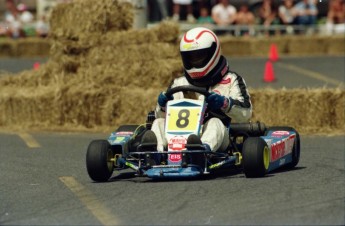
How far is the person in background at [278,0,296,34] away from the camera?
87.1 feet

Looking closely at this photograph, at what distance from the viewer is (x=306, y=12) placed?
26.5 m

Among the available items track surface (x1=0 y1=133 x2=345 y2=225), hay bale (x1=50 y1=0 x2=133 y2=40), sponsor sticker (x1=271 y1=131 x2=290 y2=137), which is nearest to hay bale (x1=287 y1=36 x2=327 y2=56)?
hay bale (x1=50 y1=0 x2=133 y2=40)

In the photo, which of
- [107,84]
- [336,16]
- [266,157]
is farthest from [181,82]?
[336,16]

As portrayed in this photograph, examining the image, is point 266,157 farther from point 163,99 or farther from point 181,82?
point 181,82

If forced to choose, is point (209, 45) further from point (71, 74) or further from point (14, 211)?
point (71, 74)

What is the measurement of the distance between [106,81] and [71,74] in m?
0.63

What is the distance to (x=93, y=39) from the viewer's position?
590 inches

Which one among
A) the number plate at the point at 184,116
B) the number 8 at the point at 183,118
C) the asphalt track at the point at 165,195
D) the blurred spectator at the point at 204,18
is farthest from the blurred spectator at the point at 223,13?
the number 8 at the point at 183,118

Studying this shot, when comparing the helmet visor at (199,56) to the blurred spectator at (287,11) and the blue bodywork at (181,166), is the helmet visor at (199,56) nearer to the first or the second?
the blue bodywork at (181,166)

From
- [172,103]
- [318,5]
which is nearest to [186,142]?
[172,103]

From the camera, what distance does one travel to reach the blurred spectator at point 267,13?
2698cm

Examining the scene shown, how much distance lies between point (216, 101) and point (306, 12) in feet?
57.1

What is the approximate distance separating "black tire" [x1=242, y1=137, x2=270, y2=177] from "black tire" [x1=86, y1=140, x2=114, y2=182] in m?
1.21

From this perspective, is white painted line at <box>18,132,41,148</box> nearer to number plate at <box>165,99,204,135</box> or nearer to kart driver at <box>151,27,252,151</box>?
kart driver at <box>151,27,252,151</box>
